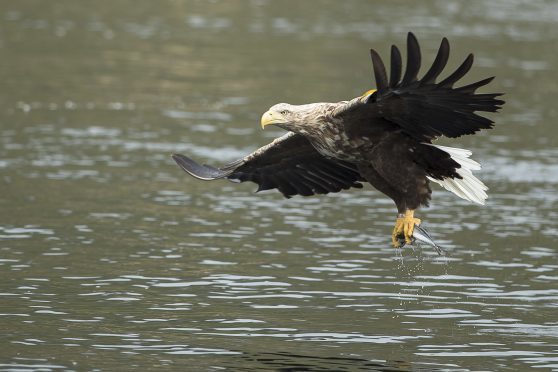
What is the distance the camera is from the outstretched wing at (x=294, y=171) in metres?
9.92

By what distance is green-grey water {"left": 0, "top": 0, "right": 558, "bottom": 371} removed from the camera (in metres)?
8.09

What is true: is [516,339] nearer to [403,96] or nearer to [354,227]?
[403,96]

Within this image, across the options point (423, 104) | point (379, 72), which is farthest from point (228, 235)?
point (379, 72)

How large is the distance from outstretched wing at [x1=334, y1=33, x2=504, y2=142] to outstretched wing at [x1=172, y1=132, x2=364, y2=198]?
1.29 m

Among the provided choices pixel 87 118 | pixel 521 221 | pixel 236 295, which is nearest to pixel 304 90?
pixel 87 118

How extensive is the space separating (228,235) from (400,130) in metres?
2.78

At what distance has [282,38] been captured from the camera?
2384 cm

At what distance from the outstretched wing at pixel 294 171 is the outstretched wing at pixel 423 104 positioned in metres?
1.29

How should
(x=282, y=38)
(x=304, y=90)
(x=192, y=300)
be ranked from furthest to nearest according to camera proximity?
(x=282, y=38)
(x=304, y=90)
(x=192, y=300)

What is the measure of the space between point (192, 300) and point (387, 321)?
1362 millimetres

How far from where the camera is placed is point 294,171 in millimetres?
10164

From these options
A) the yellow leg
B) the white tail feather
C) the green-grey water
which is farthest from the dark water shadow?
the white tail feather

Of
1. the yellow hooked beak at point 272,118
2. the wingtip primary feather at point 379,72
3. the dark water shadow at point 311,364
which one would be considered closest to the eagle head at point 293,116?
the yellow hooked beak at point 272,118

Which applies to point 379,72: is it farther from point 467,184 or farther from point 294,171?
point 294,171
